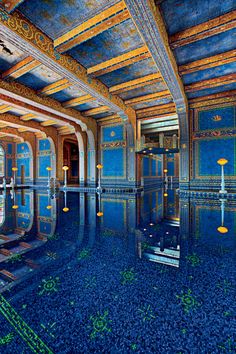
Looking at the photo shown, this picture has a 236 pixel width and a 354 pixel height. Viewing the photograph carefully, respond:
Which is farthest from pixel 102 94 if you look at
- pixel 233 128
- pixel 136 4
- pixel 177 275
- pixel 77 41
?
pixel 177 275

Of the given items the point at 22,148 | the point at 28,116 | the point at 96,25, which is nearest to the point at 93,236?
the point at 96,25

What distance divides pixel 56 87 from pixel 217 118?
310 inches

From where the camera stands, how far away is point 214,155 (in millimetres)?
8812

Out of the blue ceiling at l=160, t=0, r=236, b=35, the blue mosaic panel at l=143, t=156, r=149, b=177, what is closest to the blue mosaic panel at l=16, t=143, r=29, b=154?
the blue mosaic panel at l=143, t=156, r=149, b=177

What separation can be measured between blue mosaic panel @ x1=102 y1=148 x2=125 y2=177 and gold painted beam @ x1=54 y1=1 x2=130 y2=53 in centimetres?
707

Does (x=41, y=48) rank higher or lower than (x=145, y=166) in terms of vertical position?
higher

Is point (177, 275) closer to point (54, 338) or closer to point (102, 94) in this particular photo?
point (54, 338)

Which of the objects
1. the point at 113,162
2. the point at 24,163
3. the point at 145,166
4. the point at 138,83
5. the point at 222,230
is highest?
the point at 138,83

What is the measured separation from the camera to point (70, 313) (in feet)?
3.76

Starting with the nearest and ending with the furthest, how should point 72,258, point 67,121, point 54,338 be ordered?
1. point 54,338
2. point 72,258
3. point 67,121

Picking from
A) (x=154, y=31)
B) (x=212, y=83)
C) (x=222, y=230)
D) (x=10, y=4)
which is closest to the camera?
(x=222, y=230)

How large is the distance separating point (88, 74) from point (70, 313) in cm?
698

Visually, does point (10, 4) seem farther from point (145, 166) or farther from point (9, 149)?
point (9, 149)

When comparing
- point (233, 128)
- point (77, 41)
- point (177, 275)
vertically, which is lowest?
point (177, 275)
